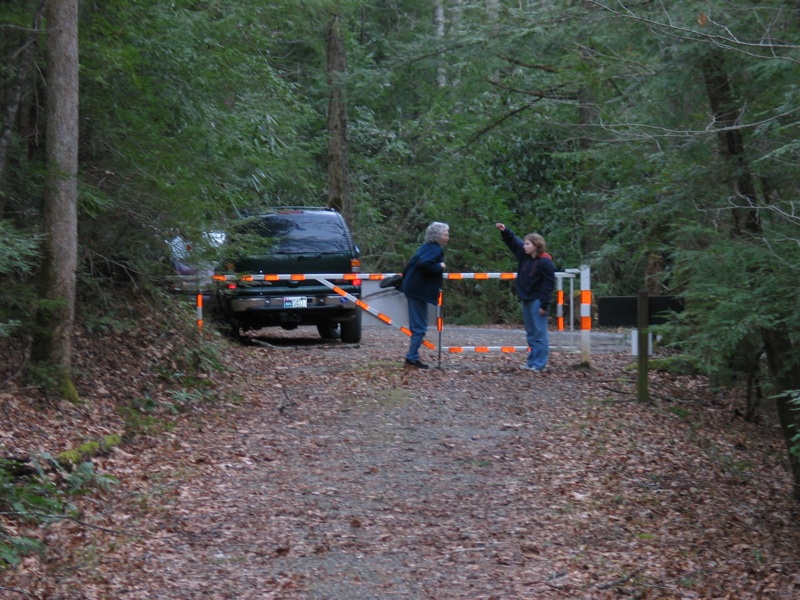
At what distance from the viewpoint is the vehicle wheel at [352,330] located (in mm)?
16938

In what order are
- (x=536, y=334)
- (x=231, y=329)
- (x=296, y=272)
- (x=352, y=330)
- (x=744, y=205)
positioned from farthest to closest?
(x=352, y=330), (x=231, y=329), (x=296, y=272), (x=536, y=334), (x=744, y=205)

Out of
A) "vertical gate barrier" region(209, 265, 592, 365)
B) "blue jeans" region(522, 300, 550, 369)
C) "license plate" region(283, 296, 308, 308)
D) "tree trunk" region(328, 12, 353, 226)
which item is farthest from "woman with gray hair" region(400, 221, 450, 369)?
"tree trunk" region(328, 12, 353, 226)

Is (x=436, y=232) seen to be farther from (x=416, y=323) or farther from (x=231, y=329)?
(x=231, y=329)

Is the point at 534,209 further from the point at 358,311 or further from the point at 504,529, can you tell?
the point at 504,529

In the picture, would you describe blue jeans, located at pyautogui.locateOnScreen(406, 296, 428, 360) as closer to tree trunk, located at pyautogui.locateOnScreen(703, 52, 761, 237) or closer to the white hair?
the white hair

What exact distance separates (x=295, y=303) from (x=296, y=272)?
574 mm

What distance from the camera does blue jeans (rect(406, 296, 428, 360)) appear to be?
13.8 m

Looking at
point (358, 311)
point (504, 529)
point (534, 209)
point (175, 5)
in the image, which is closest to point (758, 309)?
point (504, 529)

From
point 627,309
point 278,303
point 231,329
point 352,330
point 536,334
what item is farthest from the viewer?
point 352,330

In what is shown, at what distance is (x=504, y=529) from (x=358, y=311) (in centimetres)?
946

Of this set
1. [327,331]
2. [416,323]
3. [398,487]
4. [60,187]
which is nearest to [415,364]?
[416,323]

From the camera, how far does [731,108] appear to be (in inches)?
393

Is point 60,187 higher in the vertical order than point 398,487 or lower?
higher

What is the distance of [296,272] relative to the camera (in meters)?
16.4
